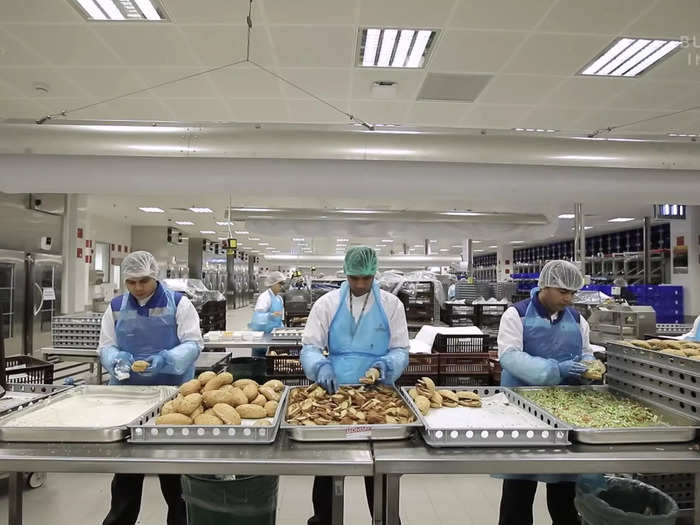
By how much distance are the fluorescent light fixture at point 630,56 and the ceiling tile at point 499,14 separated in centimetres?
75

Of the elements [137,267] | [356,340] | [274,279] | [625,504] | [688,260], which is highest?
[688,260]

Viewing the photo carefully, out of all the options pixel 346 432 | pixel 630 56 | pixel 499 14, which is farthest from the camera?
pixel 630 56

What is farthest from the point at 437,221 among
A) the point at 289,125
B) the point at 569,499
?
the point at 569,499

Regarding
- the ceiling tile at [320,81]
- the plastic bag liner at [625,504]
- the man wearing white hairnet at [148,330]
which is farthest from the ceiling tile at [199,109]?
the plastic bag liner at [625,504]

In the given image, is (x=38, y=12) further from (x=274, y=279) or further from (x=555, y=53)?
(x=274, y=279)

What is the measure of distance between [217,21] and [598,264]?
1361cm

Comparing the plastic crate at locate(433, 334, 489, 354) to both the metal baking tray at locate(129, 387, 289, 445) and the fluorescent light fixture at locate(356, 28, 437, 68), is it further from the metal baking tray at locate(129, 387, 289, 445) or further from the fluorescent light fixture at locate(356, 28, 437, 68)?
the metal baking tray at locate(129, 387, 289, 445)

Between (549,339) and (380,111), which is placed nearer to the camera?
(549,339)

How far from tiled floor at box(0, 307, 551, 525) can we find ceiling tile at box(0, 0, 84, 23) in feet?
10.3

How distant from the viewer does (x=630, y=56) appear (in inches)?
129

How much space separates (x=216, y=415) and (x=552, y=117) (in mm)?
4257

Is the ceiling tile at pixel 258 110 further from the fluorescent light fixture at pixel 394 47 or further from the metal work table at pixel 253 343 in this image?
the metal work table at pixel 253 343

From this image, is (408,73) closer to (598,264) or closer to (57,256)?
(57,256)

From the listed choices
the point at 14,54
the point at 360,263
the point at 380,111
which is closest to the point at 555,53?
the point at 380,111
